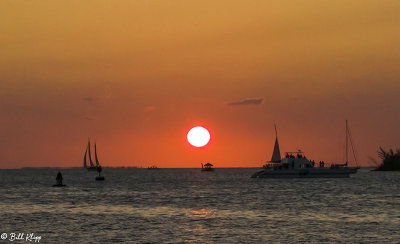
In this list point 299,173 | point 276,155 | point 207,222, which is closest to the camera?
point 207,222

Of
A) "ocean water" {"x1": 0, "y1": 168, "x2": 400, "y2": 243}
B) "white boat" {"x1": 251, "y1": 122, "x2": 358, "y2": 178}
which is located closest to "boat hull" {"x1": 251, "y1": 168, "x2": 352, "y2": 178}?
"white boat" {"x1": 251, "y1": 122, "x2": 358, "y2": 178}

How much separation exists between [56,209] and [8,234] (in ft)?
82.1

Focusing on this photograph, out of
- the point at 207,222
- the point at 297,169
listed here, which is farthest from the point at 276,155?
the point at 207,222

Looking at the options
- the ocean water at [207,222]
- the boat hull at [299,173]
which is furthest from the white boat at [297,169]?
the ocean water at [207,222]

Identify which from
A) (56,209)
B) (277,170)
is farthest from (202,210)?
(277,170)

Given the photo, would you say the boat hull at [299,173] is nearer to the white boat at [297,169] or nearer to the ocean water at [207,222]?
the white boat at [297,169]

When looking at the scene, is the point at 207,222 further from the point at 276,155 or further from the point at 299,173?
the point at 276,155

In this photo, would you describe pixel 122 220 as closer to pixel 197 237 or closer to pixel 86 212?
pixel 86 212

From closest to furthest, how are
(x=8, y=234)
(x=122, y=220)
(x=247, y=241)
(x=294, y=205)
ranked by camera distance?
1. (x=247, y=241)
2. (x=8, y=234)
3. (x=122, y=220)
4. (x=294, y=205)

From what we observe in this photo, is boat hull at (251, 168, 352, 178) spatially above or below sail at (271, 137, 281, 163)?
below

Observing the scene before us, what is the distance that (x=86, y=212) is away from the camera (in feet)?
237

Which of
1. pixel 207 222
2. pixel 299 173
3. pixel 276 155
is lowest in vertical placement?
pixel 207 222

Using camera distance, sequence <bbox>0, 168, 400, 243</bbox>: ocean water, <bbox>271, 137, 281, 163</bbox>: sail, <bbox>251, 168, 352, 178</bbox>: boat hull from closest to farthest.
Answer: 1. <bbox>0, 168, 400, 243</bbox>: ocean water
2. <bbox>251, 168, 352, 178</bbox>: boat hull
3. <bbox>271, 137, 281, 163</bbox>: sail

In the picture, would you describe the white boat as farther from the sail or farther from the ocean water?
the ocean water
